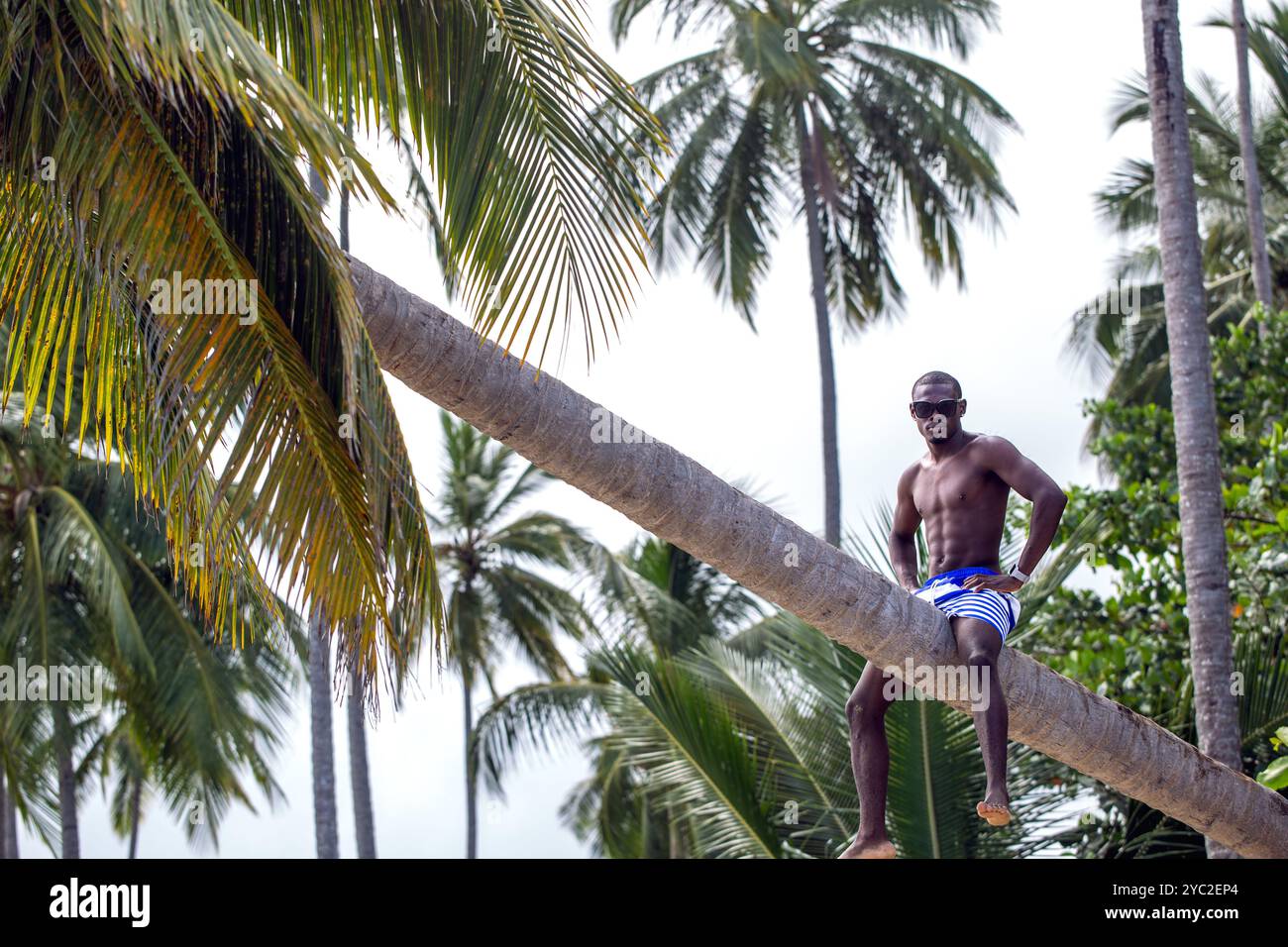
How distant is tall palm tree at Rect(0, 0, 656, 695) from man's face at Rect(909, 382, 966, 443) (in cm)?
133

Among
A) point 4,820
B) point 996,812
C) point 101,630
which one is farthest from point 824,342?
point 996,812

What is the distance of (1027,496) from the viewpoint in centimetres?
550

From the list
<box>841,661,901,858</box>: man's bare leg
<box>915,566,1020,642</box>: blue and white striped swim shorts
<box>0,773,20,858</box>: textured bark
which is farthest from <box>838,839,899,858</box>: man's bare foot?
<box>0,773,20,858</box>: textured bark

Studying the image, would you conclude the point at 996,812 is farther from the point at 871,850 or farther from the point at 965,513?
the point at 965,513

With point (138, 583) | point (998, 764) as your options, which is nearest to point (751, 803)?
point (998, 764)

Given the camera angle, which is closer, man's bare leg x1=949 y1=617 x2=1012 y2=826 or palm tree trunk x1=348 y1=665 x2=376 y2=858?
man's bare leg x1=949 y1=617 x2=1012 y2=826

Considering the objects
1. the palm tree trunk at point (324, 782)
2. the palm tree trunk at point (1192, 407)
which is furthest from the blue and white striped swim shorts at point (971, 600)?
the palm tree trunk at point (324, 782)

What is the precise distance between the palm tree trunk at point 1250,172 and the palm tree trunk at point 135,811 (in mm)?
20127

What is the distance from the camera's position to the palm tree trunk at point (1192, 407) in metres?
8.39

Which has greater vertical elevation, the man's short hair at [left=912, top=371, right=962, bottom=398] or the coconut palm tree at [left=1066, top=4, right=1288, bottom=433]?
the coconut palm tree at [left=1066, top=4, right=1288, bottom=433]

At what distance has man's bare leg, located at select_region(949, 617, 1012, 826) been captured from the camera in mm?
5145

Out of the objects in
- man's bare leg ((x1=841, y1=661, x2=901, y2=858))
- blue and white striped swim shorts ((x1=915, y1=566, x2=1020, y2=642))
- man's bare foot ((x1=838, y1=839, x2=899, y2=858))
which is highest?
blue and white striped swim shorts ((x1=915, y1=566, x2=1020, y2=642))

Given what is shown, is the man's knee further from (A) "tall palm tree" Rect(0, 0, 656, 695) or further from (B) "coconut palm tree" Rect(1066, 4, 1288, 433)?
(B) "coconut palm tree" Rect(1066, 4, 1288, 433)

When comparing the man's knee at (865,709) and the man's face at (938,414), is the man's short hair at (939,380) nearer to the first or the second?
the man's face at (938,414)
